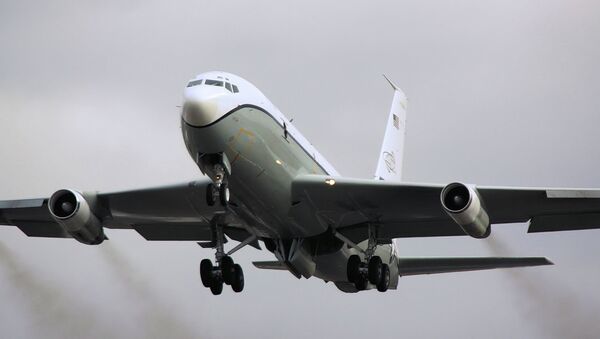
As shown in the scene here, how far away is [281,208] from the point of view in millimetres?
40312

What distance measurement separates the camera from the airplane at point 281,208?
37.9m

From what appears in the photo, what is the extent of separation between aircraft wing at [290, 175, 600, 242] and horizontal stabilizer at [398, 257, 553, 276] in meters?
1.65

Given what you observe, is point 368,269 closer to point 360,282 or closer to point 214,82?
point 360,282

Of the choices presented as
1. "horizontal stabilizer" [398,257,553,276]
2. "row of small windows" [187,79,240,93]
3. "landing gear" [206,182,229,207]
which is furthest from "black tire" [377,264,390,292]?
"row of small windows" [187,79,240,93]

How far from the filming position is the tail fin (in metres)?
52.4

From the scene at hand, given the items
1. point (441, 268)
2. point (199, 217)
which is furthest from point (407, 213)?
point (199, 217)

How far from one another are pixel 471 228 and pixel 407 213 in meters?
4.26

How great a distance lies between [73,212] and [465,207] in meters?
13.4

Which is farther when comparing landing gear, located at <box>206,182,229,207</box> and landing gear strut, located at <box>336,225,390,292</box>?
landing gear strut, located at <box>336,225,390,292</box>

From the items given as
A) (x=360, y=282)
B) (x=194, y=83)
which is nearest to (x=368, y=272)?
(x=360, y=282)

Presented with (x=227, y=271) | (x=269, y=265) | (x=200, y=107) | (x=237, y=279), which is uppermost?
(x=200, y=107)

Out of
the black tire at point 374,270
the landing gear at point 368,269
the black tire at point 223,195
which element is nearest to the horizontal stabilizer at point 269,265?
the landing gear at point 368,269

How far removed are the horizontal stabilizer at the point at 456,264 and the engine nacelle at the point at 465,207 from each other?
4102 millimetres

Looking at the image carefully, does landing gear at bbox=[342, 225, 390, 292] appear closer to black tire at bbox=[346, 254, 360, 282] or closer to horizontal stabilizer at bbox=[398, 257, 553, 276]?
black tire at bbox=[346, 254, 360, 282]
